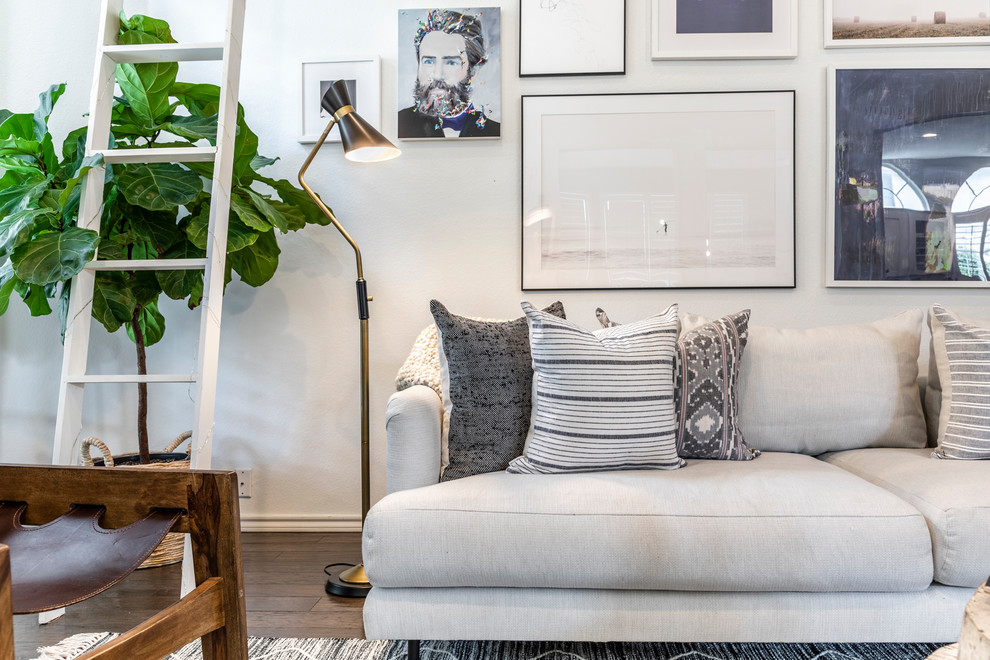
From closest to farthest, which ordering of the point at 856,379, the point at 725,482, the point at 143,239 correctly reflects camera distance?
the point at 725,482 → the point at 856,379 → the point at 143,239

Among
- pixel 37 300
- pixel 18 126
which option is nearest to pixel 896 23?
pixel 18 126

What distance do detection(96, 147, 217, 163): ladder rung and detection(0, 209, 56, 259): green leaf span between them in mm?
249

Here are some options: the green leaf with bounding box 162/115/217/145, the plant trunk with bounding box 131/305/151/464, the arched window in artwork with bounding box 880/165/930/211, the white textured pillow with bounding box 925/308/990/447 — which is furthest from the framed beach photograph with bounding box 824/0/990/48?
the plant trunk with bounding box 131/305/151/464

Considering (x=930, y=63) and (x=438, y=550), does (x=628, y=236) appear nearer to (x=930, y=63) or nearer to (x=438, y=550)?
(x=930, y=63)

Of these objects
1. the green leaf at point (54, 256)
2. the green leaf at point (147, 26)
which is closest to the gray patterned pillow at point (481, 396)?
the green leaf at point (54, 256)

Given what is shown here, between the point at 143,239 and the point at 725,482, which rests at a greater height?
the point at 143,239

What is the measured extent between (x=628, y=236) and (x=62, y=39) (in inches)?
95.8

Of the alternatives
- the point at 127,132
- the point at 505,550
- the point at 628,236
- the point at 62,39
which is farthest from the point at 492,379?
the point at 62,39

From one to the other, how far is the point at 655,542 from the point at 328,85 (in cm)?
216

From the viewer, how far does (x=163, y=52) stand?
214 cm

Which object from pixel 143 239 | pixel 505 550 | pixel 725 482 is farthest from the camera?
pixel 143 239

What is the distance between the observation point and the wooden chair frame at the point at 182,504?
725 mm

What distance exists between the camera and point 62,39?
2.73m

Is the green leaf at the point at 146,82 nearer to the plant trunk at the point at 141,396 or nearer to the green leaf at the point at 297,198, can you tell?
the green leaf at the point at 297,198
